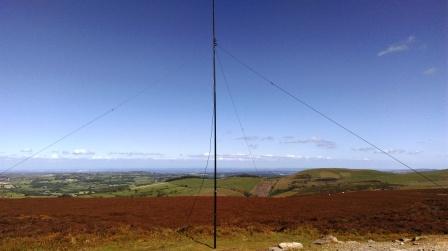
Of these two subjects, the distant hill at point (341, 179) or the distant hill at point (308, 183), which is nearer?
the distant hill at point (308, 183)

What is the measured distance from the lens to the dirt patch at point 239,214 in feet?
102

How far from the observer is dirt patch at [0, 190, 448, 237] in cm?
3111

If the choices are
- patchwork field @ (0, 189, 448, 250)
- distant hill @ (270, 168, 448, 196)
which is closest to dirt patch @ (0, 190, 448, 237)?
patchwork field @ (0, 189, 448, 250)

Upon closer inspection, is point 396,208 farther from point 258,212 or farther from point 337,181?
point 337,181

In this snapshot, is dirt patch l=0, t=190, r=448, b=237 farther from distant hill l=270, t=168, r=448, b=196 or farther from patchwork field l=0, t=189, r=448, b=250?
distant hill l=270, t=168, r=448, b=196

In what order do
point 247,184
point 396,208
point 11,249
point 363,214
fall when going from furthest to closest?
point 247,184 → point 396,208 → point 363,214 → point 11,249

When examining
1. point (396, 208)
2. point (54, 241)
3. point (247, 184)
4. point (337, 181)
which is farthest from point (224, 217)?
point (337, 181)

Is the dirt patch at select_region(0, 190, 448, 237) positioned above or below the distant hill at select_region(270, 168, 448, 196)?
below

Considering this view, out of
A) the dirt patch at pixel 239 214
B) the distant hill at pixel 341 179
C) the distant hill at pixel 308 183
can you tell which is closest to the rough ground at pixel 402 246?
the dirt patch at pixel 239 214

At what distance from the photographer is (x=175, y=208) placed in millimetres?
42625

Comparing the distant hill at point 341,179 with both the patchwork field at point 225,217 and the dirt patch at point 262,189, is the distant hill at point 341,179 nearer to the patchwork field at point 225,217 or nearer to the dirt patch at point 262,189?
the dirt patch at point 262,189

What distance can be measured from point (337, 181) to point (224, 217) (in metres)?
81.0

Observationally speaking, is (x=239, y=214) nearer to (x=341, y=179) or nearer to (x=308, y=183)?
(x=308, y=183)

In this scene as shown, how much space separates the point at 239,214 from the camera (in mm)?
38219
